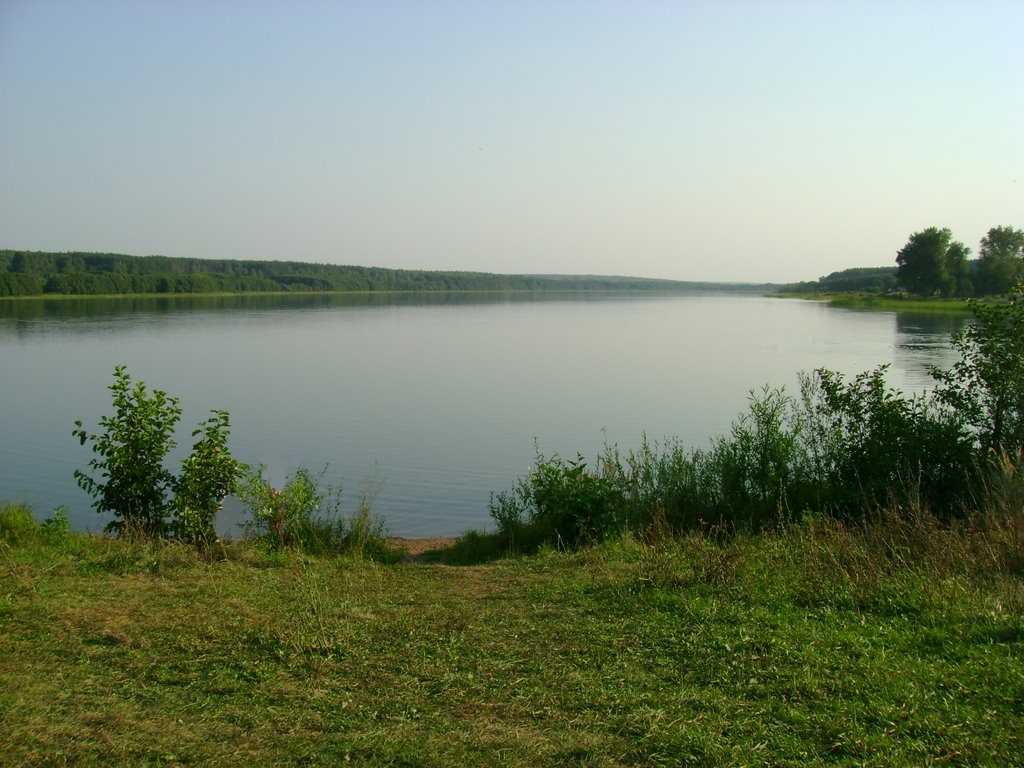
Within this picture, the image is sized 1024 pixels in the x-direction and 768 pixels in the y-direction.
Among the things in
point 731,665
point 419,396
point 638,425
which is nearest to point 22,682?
point 731,665

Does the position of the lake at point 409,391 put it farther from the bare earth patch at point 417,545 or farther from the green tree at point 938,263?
the green tree at point 938,263

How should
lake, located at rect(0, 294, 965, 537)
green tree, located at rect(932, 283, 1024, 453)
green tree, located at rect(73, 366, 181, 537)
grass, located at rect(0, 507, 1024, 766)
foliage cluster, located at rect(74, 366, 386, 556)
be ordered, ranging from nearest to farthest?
1. grass, located at rect(0, 507, 1024, 766)
2. foliage cluster, located at rect(74, 366, 386, 556)
3. green tree, located at rect(73, 366, 181, 537)
4. green tree, located at rect(932, 283, 1024, 453)
5. lake, located at rect(0, 294, 965, 537)

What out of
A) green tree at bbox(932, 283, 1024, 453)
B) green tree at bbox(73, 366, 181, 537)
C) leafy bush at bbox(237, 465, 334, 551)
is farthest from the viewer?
green tree at bbox(932, 283, 1024, 453)

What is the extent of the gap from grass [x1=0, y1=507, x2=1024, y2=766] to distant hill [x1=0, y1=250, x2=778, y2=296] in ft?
326

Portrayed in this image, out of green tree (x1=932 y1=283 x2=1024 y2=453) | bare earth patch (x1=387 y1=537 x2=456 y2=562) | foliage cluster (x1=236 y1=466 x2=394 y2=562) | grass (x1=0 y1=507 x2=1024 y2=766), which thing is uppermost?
green tree (x1=932 y1=283 x2=1024 y2=453)

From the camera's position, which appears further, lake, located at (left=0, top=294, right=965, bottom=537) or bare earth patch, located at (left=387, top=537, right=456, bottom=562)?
lake, located at (left=0, top=294, right=965, bottom=537)

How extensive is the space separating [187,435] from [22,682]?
48.4 feet

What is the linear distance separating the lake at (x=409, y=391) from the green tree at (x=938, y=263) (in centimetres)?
3375

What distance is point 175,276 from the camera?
11738 centimetres

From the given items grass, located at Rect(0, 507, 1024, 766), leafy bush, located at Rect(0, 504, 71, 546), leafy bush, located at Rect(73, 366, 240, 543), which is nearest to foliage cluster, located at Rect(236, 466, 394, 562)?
leafy bush, located at Rect(73, 366, 240, 543)

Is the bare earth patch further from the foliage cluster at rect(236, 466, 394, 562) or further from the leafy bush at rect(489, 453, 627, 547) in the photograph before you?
the leafy bush at rect(489, 453, 627, 547)

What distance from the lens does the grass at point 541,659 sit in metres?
3.94

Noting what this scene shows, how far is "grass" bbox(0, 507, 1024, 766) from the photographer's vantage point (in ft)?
12.9

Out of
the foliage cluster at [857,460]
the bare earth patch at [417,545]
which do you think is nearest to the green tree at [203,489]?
the bare earth patch at [417,545]
